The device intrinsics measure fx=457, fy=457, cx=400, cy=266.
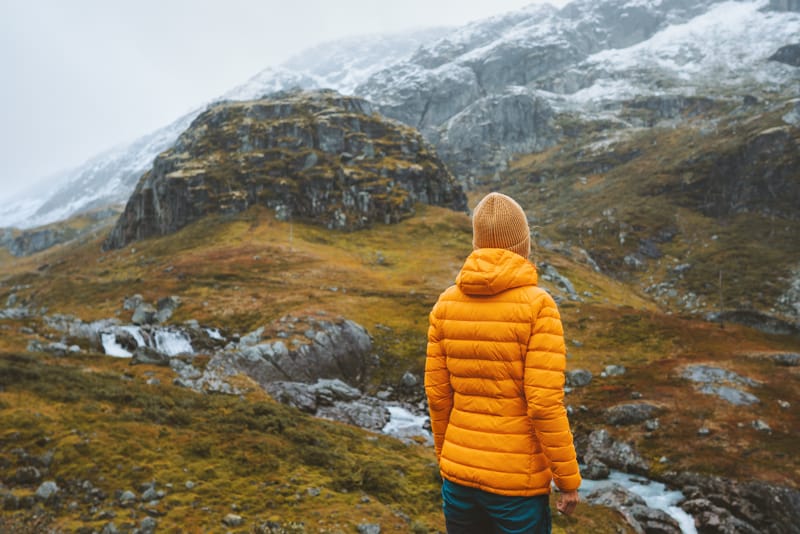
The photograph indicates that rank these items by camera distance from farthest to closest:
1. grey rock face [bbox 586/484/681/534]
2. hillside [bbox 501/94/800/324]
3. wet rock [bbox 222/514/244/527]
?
hillside [bbox 501/94/800/324]
grey rock face [bbox 586/484/681/534]
wet rock [bbox 222/514/244/527]

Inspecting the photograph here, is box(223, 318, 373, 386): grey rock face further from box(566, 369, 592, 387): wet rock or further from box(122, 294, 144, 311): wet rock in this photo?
box(122, 294, 144, 311): wet rock

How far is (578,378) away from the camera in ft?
128

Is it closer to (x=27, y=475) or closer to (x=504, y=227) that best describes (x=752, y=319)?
→ (x=504, y=227)

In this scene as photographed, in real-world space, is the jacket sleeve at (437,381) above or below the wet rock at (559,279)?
above

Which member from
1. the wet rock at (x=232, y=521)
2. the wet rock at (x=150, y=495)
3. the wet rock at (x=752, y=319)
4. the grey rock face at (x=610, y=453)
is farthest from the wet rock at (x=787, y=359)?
the wet rock at (x=150, y=495)

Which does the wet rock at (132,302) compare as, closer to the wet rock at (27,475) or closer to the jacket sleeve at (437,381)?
the wet rock at (27,475)

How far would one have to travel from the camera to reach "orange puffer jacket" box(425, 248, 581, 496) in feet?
16.5

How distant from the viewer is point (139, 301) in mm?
59562

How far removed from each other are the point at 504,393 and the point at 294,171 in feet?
423

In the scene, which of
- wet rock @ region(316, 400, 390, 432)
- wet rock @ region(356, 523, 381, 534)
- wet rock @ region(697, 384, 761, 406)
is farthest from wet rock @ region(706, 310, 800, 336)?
wet rock @ region(356, 523, 381, 534)

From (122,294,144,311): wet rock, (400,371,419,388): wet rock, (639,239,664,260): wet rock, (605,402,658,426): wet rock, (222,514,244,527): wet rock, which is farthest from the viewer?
(639,239,664,260): wet rock

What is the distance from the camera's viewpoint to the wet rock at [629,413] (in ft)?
104

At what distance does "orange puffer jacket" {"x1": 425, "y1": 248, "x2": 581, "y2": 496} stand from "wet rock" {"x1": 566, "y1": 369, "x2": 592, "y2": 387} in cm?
3634

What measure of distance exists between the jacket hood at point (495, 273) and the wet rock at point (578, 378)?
36.7 metres
